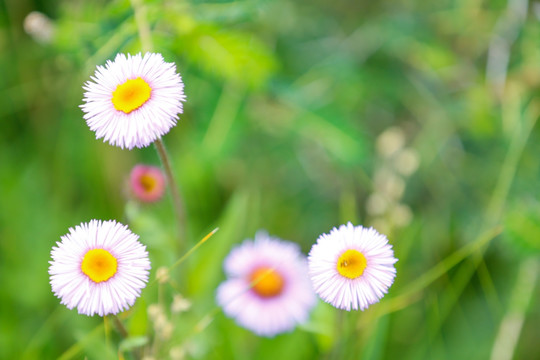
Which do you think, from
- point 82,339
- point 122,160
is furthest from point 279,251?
point 122,160

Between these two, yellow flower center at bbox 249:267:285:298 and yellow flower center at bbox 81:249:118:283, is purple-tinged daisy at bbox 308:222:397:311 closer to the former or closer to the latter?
yellow flower center at bbox 81:249:118:283

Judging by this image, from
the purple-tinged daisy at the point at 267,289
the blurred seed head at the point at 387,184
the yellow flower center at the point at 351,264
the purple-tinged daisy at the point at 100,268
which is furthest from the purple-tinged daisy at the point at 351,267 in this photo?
the blurred seed head at the point at 387,184

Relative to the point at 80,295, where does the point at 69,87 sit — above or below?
above

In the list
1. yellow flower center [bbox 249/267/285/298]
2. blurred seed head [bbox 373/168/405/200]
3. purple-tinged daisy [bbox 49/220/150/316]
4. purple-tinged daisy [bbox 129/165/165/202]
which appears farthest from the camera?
blurred seed head [bbox 373/168/405/200]

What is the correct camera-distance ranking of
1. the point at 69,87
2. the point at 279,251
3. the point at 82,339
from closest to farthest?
the point at 82,339 → the point at 279,251 → the point at 69,87

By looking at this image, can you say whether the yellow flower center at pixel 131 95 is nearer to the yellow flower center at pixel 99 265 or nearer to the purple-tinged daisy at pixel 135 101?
the purple-tinged daisy at pixel 135 101

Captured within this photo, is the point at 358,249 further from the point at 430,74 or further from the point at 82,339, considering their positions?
the point at 430,74

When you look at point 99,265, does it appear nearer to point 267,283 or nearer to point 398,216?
point 267,283

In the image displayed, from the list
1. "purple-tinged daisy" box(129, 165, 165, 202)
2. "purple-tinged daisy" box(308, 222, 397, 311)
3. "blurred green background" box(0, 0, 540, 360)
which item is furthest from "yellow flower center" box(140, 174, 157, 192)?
"purple-tinged daisy" box(308, 222, 397, 311)

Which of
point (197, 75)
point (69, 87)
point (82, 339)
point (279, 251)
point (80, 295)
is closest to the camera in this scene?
point (80, 295)
